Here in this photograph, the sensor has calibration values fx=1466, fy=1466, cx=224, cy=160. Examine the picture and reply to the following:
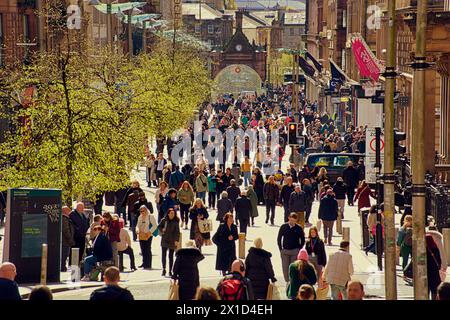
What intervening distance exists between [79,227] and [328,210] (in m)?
7.44

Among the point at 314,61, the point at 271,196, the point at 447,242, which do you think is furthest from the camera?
the point at 314,61

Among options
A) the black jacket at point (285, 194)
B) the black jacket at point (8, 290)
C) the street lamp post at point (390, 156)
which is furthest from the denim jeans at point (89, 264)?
the black jacket at point (285, 194)

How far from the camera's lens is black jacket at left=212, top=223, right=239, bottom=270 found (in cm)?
2681

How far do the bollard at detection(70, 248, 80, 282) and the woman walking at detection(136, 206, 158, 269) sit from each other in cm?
201

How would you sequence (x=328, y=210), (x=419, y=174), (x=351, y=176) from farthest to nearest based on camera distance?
(x=351, y=176) < (x=328, y=210) < (x=419, y=174)

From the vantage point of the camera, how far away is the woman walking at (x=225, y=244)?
2681cm

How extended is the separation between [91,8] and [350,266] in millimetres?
61175

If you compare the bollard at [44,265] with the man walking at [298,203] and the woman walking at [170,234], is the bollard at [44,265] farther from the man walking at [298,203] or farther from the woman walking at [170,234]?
the man walking at [298,203]

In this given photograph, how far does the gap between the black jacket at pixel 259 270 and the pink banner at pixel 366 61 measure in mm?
23534

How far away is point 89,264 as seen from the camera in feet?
87.9

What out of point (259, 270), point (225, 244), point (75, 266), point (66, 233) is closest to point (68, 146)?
point (66, 233)

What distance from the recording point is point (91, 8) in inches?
3201

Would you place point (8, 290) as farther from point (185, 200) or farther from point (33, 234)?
point (185, 200)
